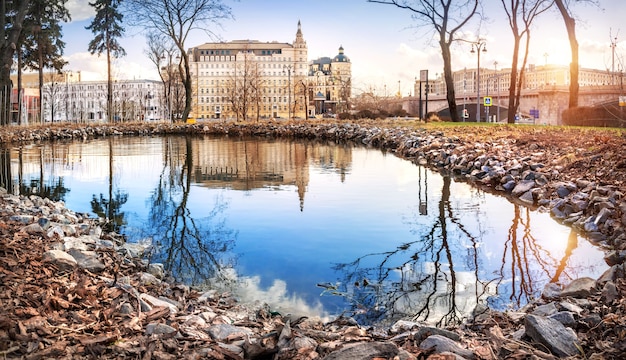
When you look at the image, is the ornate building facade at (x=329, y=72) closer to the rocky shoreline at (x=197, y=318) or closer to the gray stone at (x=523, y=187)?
the gray stone at (x=523, y=187)

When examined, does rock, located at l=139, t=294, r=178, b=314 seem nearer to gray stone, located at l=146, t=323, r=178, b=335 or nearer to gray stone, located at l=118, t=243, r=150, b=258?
gray stone, located at l=146, t=323, r=178, b=335

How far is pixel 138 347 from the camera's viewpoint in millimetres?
3176

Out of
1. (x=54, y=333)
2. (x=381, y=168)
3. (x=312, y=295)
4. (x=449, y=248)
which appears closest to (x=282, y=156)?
(x=381, y=168)

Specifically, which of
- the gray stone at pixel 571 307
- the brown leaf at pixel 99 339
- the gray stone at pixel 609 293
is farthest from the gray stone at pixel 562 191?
the brown leaf at pixel 99 339

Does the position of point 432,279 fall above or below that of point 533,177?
below

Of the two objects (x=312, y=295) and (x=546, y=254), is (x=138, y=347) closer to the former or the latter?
(x=312, y=295)

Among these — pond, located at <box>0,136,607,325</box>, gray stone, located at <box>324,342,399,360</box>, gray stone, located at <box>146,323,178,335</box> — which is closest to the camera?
gray stone, located at <box>324,342,399,360</box>

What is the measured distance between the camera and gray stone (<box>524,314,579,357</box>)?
10.7ft

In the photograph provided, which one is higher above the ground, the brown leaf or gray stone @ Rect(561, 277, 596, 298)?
the brown leaf

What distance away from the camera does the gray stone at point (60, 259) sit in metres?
4.72

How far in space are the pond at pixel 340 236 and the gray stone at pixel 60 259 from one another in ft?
3.60

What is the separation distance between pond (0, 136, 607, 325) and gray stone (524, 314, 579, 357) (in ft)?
3.44

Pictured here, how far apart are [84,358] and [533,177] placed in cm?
936

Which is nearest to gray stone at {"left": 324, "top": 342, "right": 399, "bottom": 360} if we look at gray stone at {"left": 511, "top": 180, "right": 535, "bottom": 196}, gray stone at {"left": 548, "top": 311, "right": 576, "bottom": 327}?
gray stone at {"left": 548, "top": 311, "right": 576, "bottom": 327}
